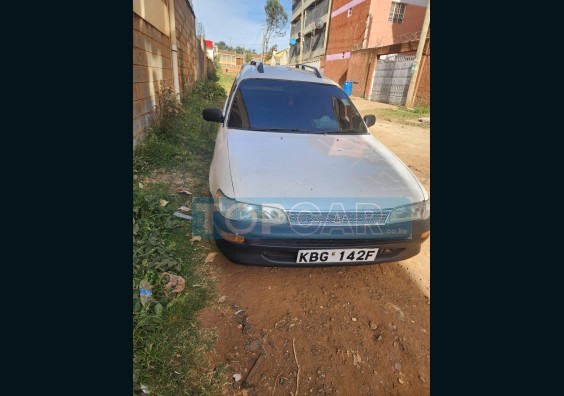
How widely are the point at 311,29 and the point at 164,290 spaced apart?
113ft

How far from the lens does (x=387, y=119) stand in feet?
36.3

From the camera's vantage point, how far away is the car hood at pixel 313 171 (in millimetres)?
1979

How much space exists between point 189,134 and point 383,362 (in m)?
5.51

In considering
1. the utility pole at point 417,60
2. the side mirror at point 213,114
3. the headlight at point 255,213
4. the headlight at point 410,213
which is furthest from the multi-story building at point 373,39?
the headlight at point 255,213

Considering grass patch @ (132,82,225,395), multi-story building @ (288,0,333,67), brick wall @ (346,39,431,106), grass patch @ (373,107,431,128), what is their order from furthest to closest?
1. multi-story building @ (288,0,333,67)
2. brick wall @ (346,39,431,106)
3. grass patch @ (373,107,431,128)
4. grass patch @ (132,82,225,395)

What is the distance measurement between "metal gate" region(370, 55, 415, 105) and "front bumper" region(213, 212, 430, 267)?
531 inches

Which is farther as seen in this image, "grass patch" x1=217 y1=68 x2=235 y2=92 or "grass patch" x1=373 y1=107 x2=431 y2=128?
"grass patch" x1=217 y1=68 x2=235 y2=92

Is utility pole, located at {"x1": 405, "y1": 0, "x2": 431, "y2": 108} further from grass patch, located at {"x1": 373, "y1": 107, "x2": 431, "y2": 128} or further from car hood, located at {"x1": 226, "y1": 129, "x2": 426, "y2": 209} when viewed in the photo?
car hood, located at {"x1": 226, "y1": 129, "x2": 426, "y2": 209}

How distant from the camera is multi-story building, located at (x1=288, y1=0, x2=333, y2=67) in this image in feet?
89.7

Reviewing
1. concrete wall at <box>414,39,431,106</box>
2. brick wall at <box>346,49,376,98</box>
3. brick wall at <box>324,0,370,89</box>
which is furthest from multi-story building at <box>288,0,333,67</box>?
concrete wall at <box>414,39,431,106</box>

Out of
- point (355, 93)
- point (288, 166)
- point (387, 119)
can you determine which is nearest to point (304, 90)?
point (288, 166)

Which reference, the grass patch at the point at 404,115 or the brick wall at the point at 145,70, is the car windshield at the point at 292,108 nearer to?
the brick wall at the point at 145,70

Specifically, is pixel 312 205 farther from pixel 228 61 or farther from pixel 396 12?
pixel 228 61

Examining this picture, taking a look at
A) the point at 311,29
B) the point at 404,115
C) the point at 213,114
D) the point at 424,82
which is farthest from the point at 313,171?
the point at 311,29
